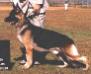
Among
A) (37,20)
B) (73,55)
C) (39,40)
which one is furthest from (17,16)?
(73,55)

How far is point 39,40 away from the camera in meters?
10.8

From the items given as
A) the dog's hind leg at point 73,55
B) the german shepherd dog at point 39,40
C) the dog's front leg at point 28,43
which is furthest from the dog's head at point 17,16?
the dog's hind leg at point 73,55

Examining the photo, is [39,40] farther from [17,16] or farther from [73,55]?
[73,55]

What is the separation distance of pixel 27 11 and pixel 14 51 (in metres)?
3.39

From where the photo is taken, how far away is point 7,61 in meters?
10.7

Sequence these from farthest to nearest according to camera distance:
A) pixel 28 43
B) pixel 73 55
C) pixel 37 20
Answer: pixel 37 20 → pixel 28 43 → pixel 73 55

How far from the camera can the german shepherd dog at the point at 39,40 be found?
10641 mm

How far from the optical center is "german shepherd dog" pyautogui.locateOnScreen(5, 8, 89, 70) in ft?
34.9

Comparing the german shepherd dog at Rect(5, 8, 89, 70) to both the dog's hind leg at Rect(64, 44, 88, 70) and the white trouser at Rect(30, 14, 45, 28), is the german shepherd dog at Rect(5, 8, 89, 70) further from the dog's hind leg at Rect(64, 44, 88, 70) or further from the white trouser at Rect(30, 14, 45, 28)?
the white trouser at Rect(30, 14, 45, 28)

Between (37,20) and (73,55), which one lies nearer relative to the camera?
(73,55)

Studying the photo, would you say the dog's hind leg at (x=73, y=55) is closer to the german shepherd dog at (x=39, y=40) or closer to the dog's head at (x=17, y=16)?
the german shepherd dog at (x=39, y=40)

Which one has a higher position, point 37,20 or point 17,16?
point 17,16

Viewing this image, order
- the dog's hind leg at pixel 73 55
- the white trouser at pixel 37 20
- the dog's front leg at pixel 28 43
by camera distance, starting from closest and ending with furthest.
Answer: the dog's hind leg at pixel 73 55 → the dog's front leg at pixel 28 43 → the white trouser at pixel 37 20

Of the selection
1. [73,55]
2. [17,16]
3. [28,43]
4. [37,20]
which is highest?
[17,16]
